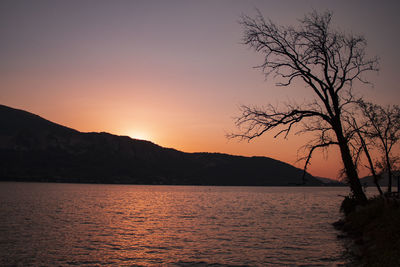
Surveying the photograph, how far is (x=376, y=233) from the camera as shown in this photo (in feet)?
68.1

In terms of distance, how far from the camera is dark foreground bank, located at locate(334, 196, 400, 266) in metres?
14.4

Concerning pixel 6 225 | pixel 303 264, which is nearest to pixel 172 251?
pixel 303 264

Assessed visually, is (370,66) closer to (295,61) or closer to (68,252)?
(295,61)

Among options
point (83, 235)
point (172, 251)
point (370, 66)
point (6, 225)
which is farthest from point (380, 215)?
point (6, 225)

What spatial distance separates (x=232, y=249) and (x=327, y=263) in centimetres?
704

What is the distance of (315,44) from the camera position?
20578 mm

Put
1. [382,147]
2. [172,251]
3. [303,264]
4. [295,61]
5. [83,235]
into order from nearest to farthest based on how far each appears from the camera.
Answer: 1. [303,264]
2. [295,61]
3. [172,251]
4. [83,235]
5. [382,147]

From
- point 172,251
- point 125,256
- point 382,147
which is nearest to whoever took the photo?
point 125,256

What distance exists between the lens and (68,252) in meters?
23.0

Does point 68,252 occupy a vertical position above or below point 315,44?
below

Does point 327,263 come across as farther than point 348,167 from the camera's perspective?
No

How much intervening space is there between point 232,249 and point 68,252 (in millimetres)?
11734

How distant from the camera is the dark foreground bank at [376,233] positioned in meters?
14.4

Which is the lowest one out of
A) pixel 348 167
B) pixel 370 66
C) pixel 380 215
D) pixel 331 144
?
pixel 380 215
